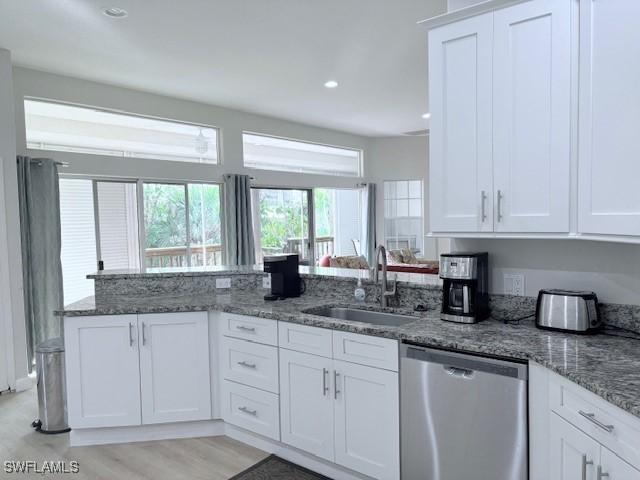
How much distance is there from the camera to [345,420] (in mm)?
2445

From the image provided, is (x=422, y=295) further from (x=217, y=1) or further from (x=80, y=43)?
(x=80, y=43)

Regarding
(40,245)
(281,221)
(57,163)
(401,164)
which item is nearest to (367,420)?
(40,245)

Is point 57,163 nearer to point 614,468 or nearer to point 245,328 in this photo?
point 245,328

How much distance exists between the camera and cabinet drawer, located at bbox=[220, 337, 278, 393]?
2.77 m

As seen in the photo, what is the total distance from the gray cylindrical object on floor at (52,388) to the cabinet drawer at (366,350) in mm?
Result: 2061

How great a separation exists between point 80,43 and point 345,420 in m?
3.72

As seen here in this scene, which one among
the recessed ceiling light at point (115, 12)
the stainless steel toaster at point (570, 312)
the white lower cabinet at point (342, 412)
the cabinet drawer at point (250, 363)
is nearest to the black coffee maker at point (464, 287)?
the stainless steel toaster at point (570, 312)

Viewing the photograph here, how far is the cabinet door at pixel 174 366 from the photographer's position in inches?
119

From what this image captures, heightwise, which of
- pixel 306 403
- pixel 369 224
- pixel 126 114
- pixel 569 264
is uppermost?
pixel 126 114

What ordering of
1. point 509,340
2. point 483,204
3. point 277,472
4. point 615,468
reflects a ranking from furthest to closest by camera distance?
point 277,472 < point 483,204 < point 509,340 < point 615,468

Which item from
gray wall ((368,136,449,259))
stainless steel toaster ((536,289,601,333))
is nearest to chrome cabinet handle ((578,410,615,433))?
stainless steel toaster ((536,289,601,333))

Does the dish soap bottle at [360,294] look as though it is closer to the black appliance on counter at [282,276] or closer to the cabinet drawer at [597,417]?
the black appliance on counter at [282,276]

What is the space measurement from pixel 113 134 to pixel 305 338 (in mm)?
4066

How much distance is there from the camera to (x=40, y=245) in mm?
4535
